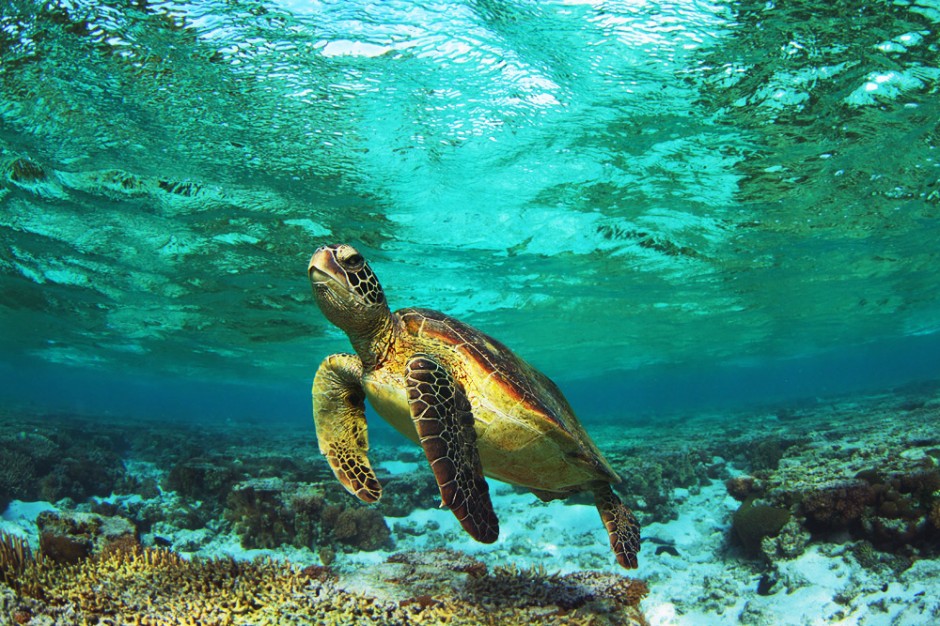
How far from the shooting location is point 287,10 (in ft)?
19.6

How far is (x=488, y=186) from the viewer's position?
1062cm

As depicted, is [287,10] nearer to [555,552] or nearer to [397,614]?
[397,614]

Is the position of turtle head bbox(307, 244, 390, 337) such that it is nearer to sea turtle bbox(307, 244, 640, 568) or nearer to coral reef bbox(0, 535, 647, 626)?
sea turtle bbox(307, 244, 640, 568)

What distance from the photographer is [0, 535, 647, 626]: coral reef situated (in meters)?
3.10

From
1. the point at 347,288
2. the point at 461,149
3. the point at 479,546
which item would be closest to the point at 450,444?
the point at 347,288

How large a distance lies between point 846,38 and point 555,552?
9.40m

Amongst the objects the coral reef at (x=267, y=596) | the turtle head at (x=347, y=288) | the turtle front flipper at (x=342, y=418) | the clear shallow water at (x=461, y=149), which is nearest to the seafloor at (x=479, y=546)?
the coral reef at (x=267, y=596)

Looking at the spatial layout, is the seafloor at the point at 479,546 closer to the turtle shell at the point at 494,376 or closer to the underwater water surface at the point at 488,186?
the underwater water surface at the point at 488,186

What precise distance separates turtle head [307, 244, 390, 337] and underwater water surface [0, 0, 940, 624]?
7.72 ft

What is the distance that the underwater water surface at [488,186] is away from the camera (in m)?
6.12

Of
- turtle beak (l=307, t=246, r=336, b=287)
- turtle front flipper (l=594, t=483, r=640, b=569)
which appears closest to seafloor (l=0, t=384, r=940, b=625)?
turtle front flipper (l=594, t=483, r=640, b=569)

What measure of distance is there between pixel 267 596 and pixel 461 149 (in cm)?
817

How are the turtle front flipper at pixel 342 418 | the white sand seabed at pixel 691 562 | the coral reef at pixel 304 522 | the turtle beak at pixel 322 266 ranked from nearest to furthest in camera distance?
the turtle beak at pixel 322 266
the turtle front flipper at pixel 342 418
the white sand seabed at pixel 691 562
the coral reef at pixel 304 522

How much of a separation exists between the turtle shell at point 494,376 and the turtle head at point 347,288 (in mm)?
488
